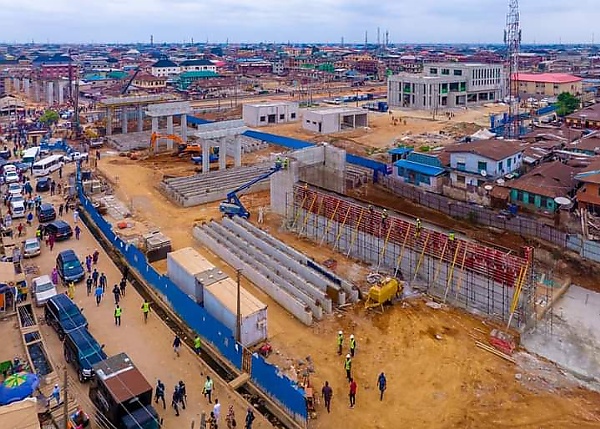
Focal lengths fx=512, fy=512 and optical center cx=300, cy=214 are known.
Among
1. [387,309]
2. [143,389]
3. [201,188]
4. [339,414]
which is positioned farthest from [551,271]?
[201,188]

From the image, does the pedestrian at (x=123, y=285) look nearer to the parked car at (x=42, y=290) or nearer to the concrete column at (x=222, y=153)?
the parked car at (x=42, y=290)

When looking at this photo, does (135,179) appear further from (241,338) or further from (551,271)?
(551,271)

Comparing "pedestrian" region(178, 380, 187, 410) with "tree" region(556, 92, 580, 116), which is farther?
"tree" region(556, 92, 580, 116)

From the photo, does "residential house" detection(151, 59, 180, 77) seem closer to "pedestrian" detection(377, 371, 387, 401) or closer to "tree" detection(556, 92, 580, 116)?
"tree" detection(556, 92, 580, 116)

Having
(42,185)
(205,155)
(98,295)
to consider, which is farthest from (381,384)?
(42,185)

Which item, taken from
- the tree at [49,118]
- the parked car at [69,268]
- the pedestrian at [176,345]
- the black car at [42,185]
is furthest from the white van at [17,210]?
the tree at [49,118]

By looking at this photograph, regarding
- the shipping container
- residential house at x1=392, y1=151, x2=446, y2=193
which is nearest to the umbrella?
the shipping container

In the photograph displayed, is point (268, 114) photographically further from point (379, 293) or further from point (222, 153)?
point (379, 293)
